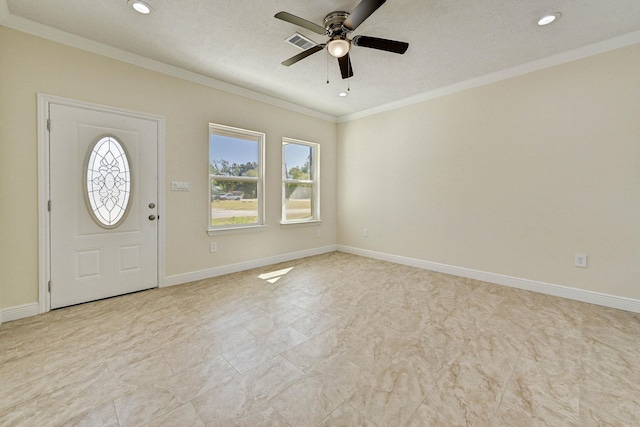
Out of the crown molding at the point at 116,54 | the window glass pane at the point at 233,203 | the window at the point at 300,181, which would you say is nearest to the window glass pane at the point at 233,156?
the window glass pane at the point at 233,203

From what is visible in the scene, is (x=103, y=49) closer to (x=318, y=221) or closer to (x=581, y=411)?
(x=318, y=221)

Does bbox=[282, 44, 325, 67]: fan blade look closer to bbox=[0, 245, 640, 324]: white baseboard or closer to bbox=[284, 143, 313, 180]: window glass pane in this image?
bbox=[284, 143, 313, 180]: window glass pane

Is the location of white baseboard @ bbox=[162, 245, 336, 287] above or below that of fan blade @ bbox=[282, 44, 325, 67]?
below

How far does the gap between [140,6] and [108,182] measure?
5.87ft

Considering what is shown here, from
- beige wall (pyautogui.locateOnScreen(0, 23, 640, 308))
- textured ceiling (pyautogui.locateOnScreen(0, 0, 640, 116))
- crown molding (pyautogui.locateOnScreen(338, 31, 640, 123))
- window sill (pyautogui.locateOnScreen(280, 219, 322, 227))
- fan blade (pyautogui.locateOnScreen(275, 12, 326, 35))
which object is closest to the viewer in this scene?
fan blade (pyautogui.locateOnScreen(275, 12, 326, 35))

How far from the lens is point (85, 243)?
285 cm

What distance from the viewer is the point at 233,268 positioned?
4.01 metres

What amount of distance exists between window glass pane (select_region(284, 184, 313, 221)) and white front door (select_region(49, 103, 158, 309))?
2.16 metres

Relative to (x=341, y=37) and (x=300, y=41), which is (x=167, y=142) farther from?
(x=341, y=37)

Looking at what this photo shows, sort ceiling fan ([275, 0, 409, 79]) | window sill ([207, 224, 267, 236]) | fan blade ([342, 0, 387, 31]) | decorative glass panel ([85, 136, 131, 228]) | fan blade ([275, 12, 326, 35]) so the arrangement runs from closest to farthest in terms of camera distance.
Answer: fan blade ([342, 0, 387, 31])
fan blade ([275, 12, 326, 35])
ceiling fan ([275, 0, 409, 79])
decorative glass panel ([85, 136, 131, 228])
window sill ([207, 224, 267, 236])

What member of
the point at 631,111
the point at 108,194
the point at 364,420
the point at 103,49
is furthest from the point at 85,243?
the point at 631,111

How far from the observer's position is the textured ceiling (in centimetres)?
227

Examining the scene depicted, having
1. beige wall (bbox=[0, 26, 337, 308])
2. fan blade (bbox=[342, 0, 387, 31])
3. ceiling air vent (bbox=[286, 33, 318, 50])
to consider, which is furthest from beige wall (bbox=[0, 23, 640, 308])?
fan blade (bbox=[342, 0, 387, 31])

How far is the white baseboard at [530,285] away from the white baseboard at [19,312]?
4.52m
